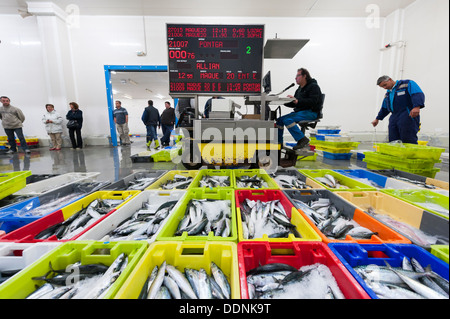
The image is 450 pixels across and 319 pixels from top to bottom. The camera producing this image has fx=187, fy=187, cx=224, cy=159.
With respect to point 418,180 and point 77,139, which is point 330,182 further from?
point 77,139

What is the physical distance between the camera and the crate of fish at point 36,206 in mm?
1376

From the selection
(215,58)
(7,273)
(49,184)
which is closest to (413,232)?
(7,273)

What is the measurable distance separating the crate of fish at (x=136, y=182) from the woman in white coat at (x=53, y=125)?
272 inches

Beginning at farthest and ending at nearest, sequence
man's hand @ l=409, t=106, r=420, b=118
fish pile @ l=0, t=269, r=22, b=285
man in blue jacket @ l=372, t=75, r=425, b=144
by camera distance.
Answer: man in blue jacket @ l=372, t=75, r=425, b=144, man's hand @ l=409, t=106, r=420, b=118, fish pile @ l=0, t=269, r=22, b=285

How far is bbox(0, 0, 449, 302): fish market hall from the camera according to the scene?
0.85 m

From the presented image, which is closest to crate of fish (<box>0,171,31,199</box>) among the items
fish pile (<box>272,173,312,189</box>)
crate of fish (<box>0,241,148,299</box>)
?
crate of fish (<box>0,241,148,299</box>)

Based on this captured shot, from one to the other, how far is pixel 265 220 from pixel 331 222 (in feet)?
1.59

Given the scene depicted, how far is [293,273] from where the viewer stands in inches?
35.3

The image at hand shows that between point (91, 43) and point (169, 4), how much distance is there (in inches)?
143

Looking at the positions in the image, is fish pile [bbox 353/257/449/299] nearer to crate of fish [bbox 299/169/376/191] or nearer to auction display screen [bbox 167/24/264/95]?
crate of fish [bbox 299/169/376/191]

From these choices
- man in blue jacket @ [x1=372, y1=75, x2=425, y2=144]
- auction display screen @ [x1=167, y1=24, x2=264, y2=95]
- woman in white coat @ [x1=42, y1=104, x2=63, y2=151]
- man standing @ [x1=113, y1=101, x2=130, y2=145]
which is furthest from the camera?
man standing @ [x1=113, y1=101, x2=130, y2=145]

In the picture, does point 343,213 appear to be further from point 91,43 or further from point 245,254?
point 91,43

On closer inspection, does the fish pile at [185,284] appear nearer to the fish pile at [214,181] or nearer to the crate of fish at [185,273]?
the crate of fish at [185,273]

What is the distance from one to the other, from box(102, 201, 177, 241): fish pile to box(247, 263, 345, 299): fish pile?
29.2 inches
